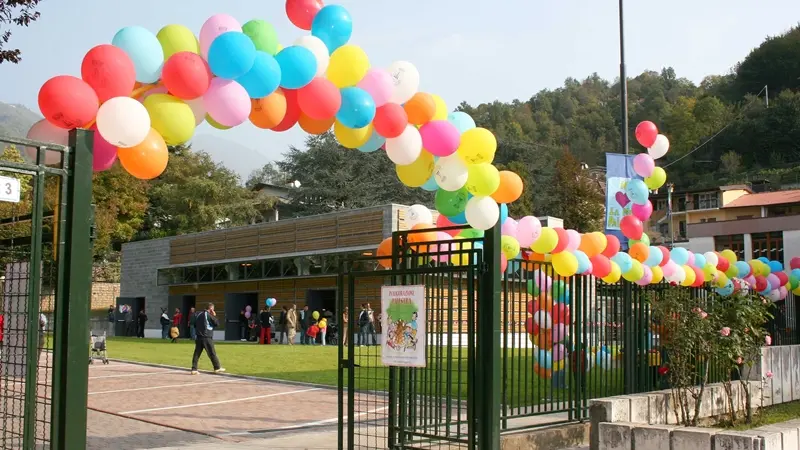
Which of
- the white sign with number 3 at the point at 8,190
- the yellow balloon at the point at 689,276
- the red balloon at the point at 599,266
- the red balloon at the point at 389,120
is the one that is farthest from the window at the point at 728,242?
the white sign with number 3 at the point at 8,190

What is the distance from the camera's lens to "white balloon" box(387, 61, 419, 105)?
7.56 m

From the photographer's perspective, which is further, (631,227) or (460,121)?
(631,227)

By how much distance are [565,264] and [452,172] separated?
2766 millimetres

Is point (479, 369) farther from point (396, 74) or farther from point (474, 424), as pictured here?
point (396, 74)

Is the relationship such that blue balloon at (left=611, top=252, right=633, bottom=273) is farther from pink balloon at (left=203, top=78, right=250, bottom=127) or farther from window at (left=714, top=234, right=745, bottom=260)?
window at (left=714, top=234, right=745, bottom=260)

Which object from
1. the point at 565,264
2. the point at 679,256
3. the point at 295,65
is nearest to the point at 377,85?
the point at 295,65

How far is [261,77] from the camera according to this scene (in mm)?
6262

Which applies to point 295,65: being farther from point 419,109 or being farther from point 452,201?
point 452,201

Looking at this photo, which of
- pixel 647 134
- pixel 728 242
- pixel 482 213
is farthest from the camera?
pixel 728 242

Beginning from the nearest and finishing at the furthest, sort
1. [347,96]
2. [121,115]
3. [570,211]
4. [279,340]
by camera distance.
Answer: [121,115], [347,96], [279,340], [570,211]

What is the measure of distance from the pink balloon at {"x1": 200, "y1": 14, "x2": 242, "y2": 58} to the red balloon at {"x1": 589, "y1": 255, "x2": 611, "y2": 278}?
21.5ft

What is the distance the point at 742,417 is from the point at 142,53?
10289mm

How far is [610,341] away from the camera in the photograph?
464 inches

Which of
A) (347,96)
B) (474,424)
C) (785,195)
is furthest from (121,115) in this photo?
(785,195)
